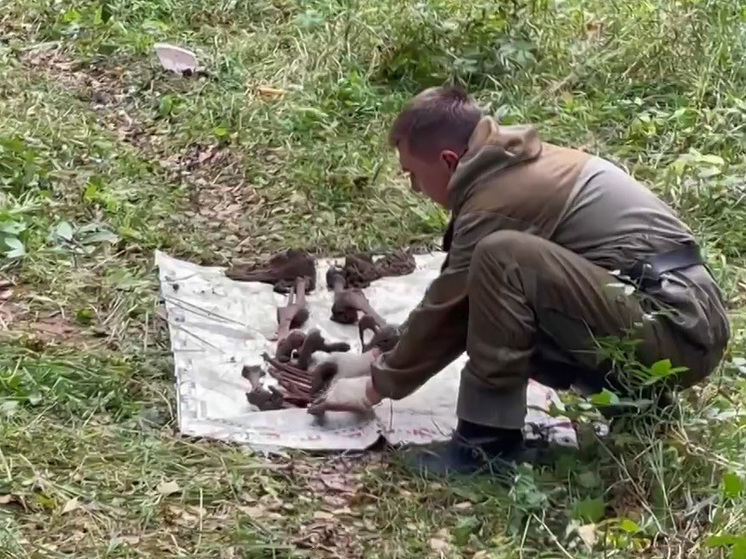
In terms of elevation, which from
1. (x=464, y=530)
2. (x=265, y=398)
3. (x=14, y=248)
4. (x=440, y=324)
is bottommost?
(x=14, y=248)

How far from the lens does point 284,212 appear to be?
4.60m

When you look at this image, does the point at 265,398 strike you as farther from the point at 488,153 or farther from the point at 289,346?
the point at 488,153

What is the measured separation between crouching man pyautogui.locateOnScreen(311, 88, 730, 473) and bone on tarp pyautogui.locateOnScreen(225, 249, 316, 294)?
972mm

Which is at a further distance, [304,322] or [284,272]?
[284,272]

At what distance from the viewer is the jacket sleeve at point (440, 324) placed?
9.48ft

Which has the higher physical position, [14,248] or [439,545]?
[439,545]

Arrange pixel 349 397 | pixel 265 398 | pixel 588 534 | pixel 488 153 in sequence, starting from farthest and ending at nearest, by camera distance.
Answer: pixel 265 398
pixel 349 397
pixel 488 153
pixel 588 534

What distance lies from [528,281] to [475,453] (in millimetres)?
453

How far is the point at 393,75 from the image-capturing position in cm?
563

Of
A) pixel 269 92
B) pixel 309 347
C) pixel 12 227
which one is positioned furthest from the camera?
pixel 269 92

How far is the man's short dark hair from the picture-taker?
9.61ft

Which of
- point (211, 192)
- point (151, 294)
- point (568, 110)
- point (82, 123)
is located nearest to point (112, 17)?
point (82, 123)

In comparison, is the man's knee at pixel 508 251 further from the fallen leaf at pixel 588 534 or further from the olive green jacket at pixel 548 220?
the fallen leaf at pixel 588 534

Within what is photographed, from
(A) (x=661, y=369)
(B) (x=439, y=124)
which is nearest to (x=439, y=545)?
(A) (x=661, y=369)
